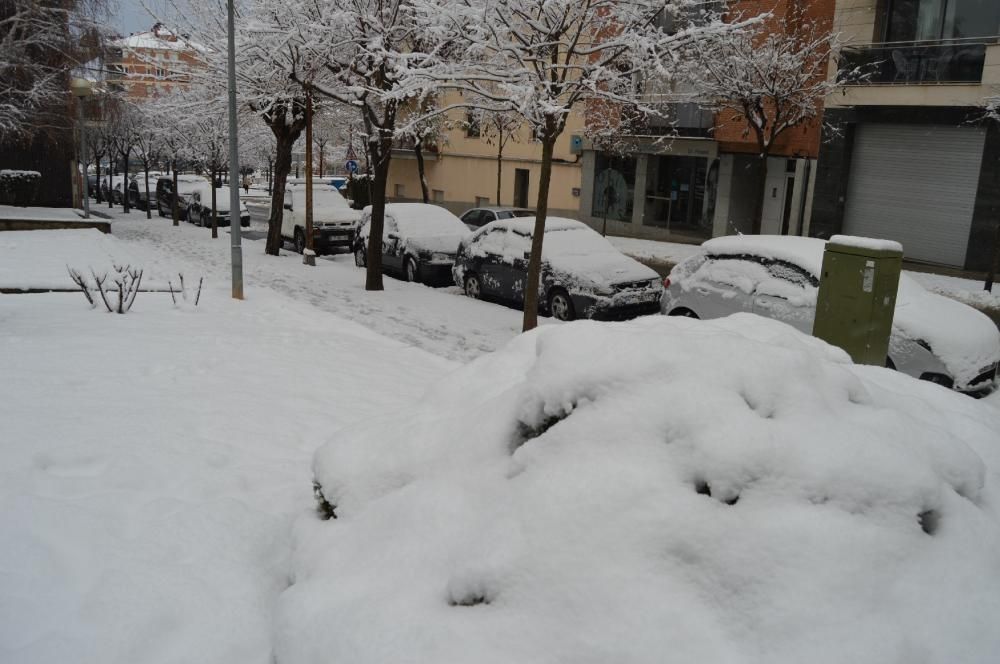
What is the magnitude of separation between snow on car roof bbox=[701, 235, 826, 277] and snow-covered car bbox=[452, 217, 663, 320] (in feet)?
6.68

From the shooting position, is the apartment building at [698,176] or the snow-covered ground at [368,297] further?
the apartment building at [698,176]

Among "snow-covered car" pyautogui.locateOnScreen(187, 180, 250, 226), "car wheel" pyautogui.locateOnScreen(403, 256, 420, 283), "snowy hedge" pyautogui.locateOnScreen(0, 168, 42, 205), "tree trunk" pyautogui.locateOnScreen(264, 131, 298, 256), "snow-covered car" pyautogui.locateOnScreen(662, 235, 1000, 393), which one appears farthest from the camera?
"snow-covered car" pyautogui.locateOnScreen(187, 180, 250, 226)

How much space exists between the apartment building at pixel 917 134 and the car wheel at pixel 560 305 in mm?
11107

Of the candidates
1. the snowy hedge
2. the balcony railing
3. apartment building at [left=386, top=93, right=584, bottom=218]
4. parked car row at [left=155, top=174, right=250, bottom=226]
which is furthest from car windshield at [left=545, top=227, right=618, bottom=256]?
the snowy hedge

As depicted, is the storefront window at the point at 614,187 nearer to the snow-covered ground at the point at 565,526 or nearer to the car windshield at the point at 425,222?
the car windshield at the point at 425,222

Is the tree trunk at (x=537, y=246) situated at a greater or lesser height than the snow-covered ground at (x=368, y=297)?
greater

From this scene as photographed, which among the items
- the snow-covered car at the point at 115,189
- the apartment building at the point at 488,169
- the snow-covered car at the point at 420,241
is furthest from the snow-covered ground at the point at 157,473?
the snow-covered car at the point at 115,189

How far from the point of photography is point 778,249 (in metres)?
10.2

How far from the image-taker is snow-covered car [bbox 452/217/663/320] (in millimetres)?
12742

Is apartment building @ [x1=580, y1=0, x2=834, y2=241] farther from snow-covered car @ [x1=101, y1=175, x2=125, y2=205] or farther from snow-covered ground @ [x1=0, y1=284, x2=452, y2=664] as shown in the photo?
snow-covered car @ [x1=101, y1=175, x2=125, y2=205]

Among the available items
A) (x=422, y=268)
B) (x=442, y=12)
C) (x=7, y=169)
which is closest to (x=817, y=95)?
(x=422, y=268)

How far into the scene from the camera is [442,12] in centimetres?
1088

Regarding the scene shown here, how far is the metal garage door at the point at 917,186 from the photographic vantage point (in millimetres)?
19609

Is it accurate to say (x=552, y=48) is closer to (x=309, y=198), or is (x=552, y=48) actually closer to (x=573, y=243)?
(x=573, y=243)
